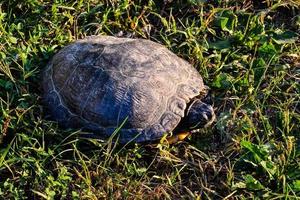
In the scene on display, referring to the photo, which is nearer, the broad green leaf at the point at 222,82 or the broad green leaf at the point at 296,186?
the broad green leaf at the point at 296,186

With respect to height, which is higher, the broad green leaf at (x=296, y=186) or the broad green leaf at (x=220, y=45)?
the broad green leaf at (x=220, y=45)

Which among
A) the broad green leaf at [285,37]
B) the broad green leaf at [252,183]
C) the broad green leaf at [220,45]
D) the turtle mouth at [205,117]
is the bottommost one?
the broad green leaf at [252,183]

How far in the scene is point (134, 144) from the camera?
3.52 m

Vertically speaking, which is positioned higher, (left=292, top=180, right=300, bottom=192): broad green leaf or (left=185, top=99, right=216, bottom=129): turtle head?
(left=185, top=99, right=216, bottom=129): turtle head

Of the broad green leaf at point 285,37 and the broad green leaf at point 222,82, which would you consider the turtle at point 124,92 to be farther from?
the broad green leaf at point 285,37

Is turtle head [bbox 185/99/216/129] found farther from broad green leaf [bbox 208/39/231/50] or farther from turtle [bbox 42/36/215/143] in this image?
broad green leaf [bbox 208/39/231/50]

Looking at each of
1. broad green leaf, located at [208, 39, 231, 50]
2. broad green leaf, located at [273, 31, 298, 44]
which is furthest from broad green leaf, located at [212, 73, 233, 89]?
broad green leaf, located at [273, 31, 298, 44]

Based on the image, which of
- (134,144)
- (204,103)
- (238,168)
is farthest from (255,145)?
(134,144)

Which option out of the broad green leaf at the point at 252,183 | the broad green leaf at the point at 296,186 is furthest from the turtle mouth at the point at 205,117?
the broad green leaf at the point at 296,186

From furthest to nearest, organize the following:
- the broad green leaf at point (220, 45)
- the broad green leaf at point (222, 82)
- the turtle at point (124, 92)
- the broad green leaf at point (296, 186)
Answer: the broad green leaf at point (220, 45), the broad green leaf at point (222, 82), the turtle at point (124, 92), the broad green leaf at point (296, 186)

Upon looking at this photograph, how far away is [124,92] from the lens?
3.49 m

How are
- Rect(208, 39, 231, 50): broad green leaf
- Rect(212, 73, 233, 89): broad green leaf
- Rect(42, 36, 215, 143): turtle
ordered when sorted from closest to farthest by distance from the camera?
Rect(42, 36, 215, 143): turtle, Rect(212, 73, 233, 89): broad green leaf, Rect(208, 39, 231, 50): broad green leaf

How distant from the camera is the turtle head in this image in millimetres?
3607

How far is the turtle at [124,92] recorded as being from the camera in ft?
11.5
